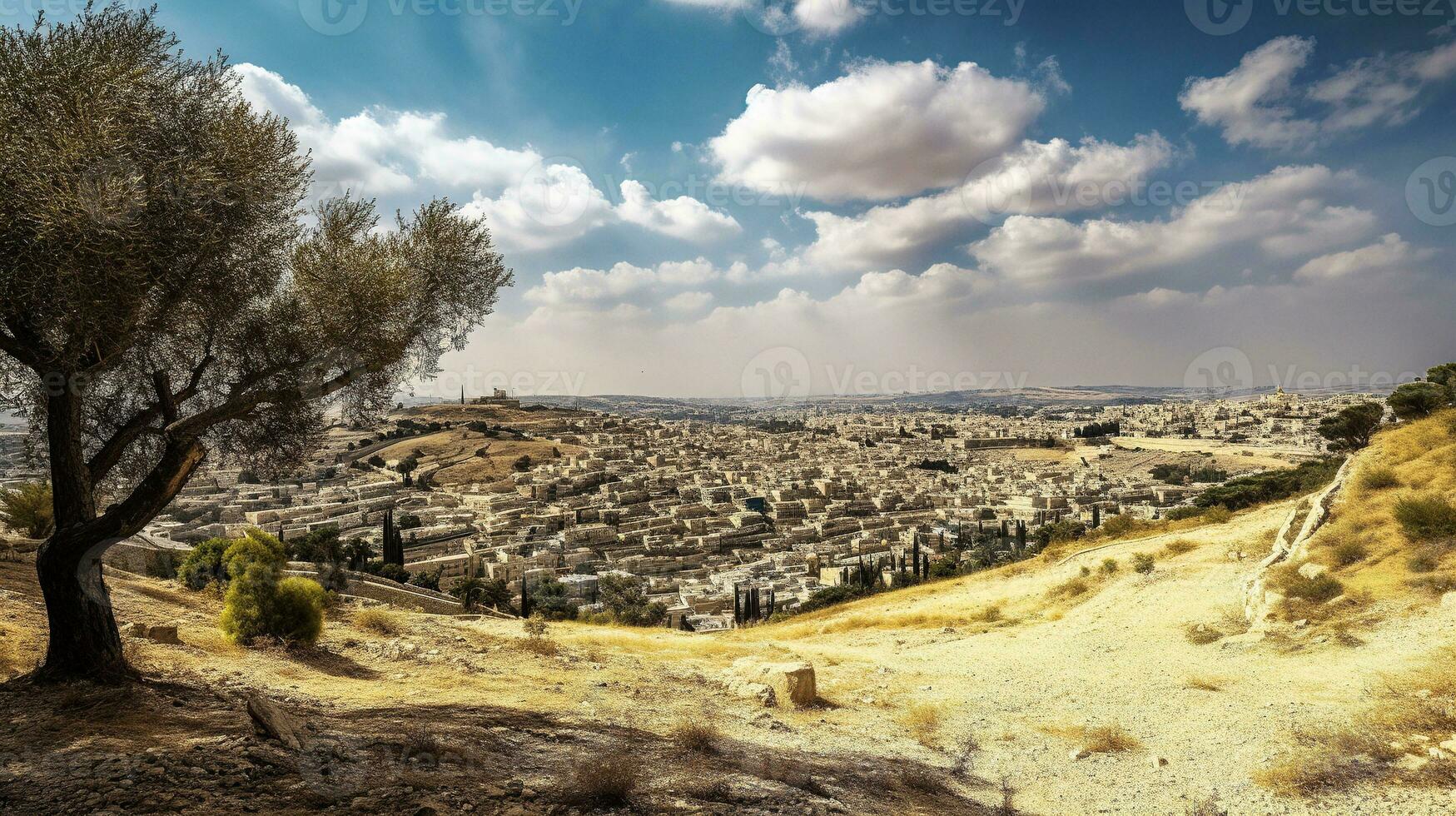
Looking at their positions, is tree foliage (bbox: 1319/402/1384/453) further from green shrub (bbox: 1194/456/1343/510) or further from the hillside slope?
the hillside slope

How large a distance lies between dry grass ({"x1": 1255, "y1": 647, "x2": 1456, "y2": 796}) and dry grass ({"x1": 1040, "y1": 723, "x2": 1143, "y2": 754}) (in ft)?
3.55

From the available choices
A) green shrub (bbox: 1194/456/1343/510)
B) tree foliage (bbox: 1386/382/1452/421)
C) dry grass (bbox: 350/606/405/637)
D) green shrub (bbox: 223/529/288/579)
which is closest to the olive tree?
green shrub (bbox: 223/529/288/579)

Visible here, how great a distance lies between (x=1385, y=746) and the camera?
5.28 meters

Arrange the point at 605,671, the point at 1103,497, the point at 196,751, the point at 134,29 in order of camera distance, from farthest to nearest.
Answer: the point at 1103,497 → the point at 605,671 → the point at 134,29 → the point at 196,751

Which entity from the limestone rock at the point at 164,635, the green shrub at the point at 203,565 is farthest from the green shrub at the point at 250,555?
the green shrub at the point at 203,565

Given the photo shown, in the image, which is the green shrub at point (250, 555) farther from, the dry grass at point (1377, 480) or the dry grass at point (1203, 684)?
the dry grass at point (1377, 480)

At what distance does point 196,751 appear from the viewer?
3959 millimetres

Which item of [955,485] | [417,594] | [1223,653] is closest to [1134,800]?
[1223,653]

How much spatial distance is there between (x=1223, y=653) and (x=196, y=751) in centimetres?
1145

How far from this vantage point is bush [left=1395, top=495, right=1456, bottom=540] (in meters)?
9.16

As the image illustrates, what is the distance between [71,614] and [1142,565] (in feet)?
56.0

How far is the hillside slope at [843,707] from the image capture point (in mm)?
4227

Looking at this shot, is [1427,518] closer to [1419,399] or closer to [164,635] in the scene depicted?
[1419,399]

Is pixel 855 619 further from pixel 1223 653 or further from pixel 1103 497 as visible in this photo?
pixel 1103 497
